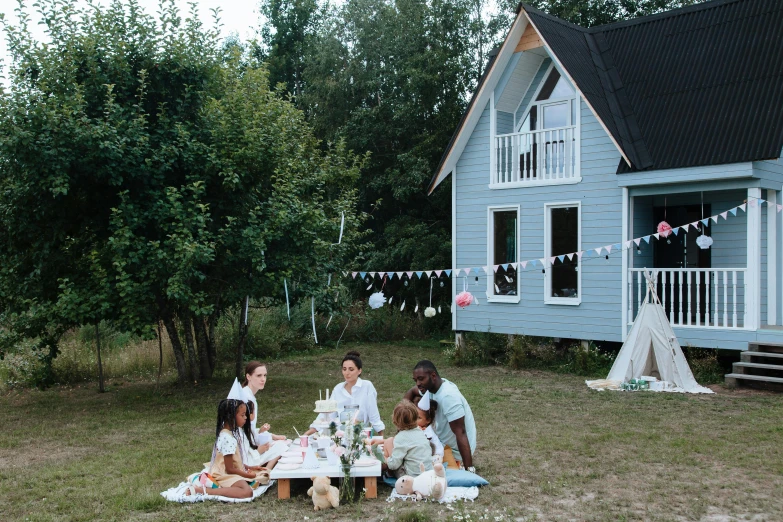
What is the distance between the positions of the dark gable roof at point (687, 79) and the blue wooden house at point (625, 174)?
0.10ft

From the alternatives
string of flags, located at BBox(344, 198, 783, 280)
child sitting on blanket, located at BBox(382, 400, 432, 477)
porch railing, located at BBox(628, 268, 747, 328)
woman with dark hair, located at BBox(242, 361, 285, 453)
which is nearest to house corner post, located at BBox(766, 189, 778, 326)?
string of flags, located at BBox(344, 198, 783, 280)

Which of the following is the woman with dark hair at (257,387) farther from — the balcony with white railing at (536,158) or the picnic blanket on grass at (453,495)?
the balcony with white railing at (536,158)

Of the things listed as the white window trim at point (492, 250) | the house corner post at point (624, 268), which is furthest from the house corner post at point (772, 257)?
the white window trim at point (492, 250)

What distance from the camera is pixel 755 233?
12.0 metres

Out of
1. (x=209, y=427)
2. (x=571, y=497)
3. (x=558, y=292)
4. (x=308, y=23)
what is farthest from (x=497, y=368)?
(x=308, y=23)

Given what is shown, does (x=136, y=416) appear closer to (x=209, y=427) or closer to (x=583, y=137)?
(x=209, y=427)

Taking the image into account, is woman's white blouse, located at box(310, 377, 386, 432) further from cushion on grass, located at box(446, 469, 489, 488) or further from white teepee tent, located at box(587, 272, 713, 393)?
white teepee tent, located at box(587, 272, 713, 393)

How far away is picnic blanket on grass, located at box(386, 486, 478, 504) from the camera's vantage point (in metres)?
6.09

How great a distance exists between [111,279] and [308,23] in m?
25.1

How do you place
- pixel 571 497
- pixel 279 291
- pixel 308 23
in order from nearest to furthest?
1. pixel 571 497
2. pixel 279 291
3. pixel 308 23

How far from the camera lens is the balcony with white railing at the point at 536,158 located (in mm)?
14562

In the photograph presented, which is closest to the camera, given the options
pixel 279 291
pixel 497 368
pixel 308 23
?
pixel 279 291

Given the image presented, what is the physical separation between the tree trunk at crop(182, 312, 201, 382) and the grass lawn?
15.5 inches

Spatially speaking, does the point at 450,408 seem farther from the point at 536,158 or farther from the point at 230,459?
the point at 536,158
